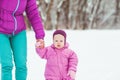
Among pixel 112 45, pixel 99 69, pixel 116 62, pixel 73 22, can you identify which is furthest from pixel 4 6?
pixel 73 22

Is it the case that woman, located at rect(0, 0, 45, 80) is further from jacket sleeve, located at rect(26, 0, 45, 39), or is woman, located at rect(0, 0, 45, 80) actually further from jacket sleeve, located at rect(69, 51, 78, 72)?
jacket sleeve, located at rect(69, 51, 78, 72)

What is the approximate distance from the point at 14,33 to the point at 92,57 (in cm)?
369

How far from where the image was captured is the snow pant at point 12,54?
6.11m

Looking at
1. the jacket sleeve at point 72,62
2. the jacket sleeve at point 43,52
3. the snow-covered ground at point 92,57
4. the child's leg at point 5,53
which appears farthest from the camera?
the snow-covered ground at point 92,57

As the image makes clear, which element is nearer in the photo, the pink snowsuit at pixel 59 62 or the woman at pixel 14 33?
the woman at pixel 14 33

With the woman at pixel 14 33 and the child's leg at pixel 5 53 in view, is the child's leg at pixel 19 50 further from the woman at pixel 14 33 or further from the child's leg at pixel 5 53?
the child's leg at pixel 5 53

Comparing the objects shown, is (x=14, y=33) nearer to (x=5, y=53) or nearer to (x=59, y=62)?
(x=5, y=53)

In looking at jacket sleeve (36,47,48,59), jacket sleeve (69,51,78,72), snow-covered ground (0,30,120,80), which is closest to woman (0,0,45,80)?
jacket sleeve (36,47,48,59)

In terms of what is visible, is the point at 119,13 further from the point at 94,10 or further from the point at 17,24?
the point at 17,24

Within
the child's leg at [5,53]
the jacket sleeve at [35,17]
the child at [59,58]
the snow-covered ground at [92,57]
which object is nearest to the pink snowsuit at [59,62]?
the child at [59,58]

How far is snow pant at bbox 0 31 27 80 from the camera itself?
611 centimetres

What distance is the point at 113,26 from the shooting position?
2888 centimetres

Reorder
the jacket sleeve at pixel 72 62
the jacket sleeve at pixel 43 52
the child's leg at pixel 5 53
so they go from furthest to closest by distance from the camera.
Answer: the jacket sleeve at pixel 43 52 → the jacket sleeve at pixel 72 62 → the child's leg at pixel 5 53

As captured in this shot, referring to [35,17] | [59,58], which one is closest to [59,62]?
[59,58]
